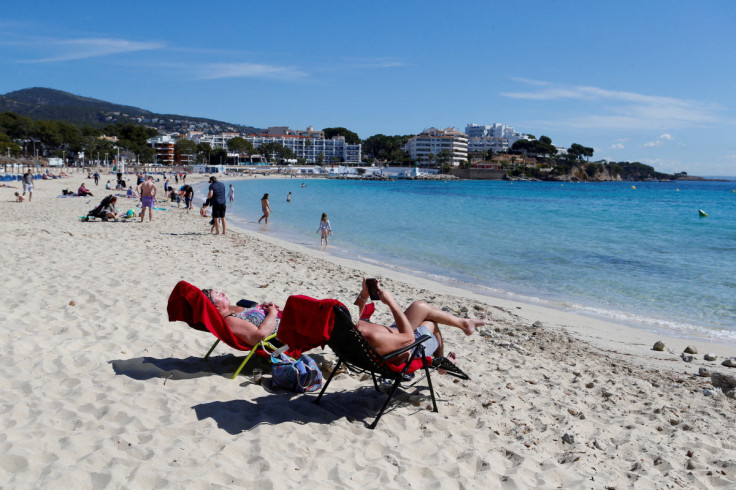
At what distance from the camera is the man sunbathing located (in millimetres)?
3807

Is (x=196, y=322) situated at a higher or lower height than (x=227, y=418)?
higher

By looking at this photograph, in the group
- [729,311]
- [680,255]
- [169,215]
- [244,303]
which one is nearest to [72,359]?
[244,303]

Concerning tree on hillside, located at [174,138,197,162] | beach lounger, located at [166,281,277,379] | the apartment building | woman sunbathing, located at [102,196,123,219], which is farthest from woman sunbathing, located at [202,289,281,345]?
the apartment building

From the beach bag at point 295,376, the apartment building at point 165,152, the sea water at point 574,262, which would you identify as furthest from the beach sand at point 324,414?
the apartment building at point 165,152

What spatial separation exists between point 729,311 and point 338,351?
27.6ft

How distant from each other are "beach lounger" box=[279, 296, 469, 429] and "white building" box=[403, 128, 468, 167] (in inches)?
6389

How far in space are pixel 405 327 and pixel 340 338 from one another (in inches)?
21.6

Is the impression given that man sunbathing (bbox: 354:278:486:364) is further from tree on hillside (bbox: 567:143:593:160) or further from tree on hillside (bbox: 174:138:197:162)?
tree on hillside (bbox: 567:143:593:160)

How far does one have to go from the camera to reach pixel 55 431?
3131 millimetres

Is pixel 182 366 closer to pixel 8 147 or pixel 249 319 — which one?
pixel 249 319

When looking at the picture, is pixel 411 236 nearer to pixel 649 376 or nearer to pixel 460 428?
pixel 649 376

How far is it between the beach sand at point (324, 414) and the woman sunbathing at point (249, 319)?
0.30 meters

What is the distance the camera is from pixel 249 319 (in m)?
4.54

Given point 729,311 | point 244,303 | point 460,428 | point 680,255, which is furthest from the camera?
point 680,255
